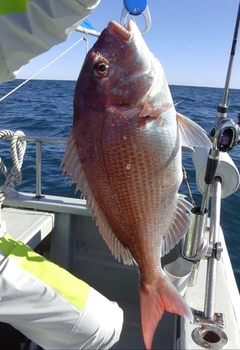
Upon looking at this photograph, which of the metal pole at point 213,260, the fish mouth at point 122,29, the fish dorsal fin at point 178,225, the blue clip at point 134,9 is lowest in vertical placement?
the metal pole at point 213,260

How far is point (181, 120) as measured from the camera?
1.20 metres

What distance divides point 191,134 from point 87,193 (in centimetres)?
40

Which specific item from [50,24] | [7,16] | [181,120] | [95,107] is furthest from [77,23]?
[181,120]

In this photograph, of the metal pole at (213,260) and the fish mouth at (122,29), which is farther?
the metal pole at (213,260)

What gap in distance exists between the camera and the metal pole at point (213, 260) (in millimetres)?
1561

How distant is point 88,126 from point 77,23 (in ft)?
1.75

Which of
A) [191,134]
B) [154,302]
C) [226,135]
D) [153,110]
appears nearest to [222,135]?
[226,135]

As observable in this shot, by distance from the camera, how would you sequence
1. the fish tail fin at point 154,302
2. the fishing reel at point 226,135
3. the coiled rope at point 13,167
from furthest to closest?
the coiled rope at point 13,167 < the fishing reel at point 226,135 < the fish tail fin at point 154,302

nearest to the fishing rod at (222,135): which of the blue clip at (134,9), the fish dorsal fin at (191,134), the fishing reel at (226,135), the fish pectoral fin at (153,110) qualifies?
the fishing reel at (226,135)

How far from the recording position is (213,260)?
65.4 inches

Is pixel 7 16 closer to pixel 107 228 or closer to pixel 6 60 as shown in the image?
pixel 6 60

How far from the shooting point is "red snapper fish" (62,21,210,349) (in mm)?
1119

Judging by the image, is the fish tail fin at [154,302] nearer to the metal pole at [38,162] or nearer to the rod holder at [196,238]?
the rod holder at [196,238]

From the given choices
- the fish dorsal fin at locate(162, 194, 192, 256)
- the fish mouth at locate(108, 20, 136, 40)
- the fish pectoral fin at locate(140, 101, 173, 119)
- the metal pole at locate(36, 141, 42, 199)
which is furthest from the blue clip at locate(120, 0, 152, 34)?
the metal pole at locate(36, 141, 42, 199)
